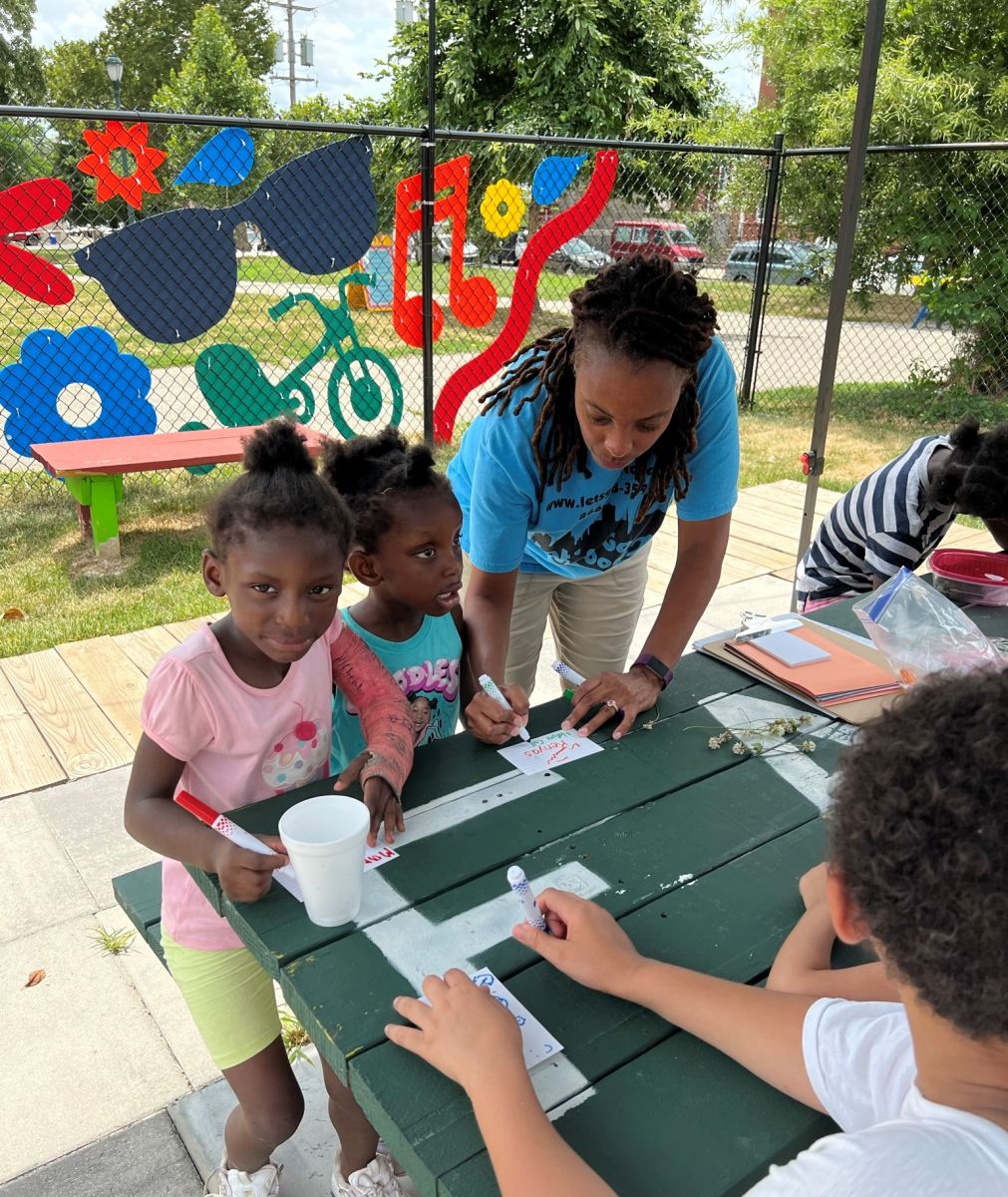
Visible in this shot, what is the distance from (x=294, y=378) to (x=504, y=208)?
6.67 ft

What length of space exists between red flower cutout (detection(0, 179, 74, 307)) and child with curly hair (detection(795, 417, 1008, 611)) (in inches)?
169

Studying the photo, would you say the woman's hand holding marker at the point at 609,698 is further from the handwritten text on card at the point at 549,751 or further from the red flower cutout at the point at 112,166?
the red flower cutout at the point at 112,166

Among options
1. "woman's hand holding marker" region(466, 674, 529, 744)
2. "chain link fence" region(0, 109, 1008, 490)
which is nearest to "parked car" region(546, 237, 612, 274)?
"chain link fence" region(0, 109, 1008, 490)

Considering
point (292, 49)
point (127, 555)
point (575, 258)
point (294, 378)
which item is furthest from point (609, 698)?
point (292, 49)

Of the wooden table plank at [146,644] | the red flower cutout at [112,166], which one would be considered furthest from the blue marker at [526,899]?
the red flower cutout at [112,166]

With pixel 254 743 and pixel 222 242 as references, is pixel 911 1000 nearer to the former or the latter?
pixel 254 743

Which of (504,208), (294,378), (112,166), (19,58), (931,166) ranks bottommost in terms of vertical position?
(294,378)

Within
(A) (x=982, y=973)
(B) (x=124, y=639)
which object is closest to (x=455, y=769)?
(A) (x=982, y=973)

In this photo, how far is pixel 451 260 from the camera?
21.6 ft

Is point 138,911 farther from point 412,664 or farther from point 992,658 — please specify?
point 992,658

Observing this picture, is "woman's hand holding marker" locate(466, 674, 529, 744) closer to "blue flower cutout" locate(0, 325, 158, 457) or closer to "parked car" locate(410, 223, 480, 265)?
"blue flower cutout" locate(0, 325, 158, 457)

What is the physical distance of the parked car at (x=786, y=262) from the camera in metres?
9.61

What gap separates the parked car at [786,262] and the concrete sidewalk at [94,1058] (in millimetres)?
8672

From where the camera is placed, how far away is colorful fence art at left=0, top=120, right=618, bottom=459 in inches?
202
